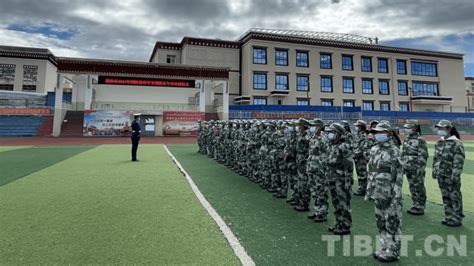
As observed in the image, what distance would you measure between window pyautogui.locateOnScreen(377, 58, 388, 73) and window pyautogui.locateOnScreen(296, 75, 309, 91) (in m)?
12.8

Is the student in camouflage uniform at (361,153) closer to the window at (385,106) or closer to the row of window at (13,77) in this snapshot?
the window at (385,106)

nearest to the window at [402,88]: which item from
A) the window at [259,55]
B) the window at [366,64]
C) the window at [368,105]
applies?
the window at [368,105]

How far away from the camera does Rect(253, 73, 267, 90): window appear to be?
37.9m

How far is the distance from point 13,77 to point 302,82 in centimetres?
3872

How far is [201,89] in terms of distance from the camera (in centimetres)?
2983

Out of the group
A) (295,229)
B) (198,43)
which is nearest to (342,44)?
(198,43)

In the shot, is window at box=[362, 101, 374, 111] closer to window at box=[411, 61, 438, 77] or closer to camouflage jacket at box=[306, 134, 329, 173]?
window at box=[411, 61, 438, 77]

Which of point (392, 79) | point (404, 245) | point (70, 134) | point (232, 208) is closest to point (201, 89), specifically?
point (70, 134)

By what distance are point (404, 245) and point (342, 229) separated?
2.73 ft

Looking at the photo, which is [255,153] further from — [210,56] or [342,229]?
[210,56]

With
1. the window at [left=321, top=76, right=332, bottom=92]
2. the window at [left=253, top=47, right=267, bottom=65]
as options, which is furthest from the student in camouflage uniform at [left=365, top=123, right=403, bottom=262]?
the window at [left=321, top=76, right=332, bottom=92]

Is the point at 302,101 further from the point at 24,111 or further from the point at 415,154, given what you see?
the point at 415,154

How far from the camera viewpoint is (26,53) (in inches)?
1417

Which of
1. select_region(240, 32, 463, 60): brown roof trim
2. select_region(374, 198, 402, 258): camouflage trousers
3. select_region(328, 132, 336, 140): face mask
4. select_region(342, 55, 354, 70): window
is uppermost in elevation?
select_region(240, 32, 463, 60): brown roof trim
